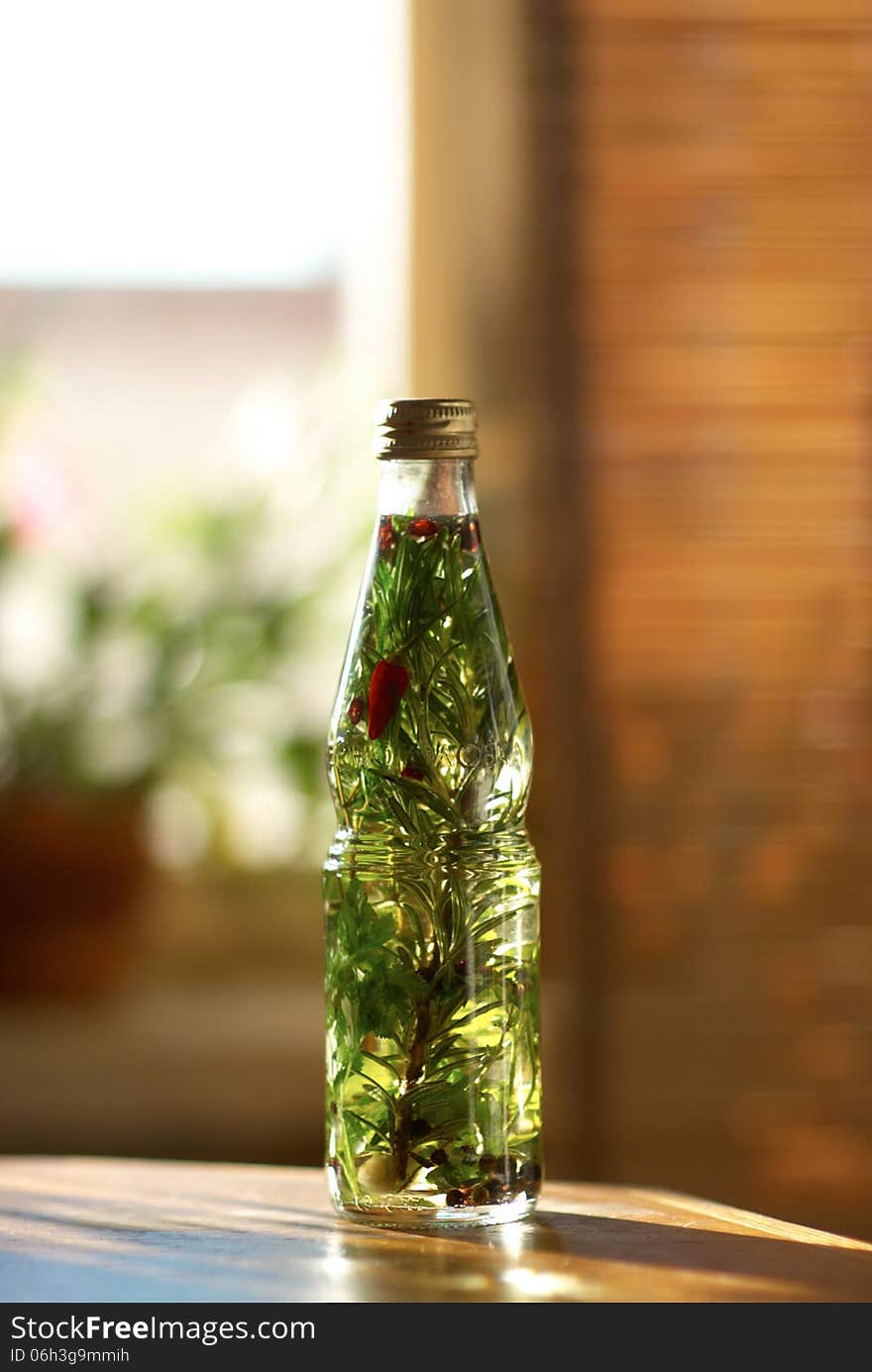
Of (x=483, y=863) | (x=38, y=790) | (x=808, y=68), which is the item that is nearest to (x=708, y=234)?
(x=808, y=68)

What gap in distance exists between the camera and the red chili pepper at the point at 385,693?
0.70 m

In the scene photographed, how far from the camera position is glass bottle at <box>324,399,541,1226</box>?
27.2 inches

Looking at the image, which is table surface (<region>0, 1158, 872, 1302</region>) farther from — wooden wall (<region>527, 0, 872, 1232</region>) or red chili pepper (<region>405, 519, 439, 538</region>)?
wooden wall (<region>527, 0, 872, 1232</region>)

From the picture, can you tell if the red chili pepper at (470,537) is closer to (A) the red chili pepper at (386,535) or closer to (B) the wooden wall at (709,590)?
(A) the red chili pepper at (386,535)

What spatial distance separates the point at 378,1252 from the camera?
0.67 metres

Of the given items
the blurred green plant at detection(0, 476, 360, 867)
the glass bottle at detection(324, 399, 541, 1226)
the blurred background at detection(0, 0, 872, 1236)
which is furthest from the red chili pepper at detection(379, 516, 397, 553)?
the blurred green plant at detection(0, 476, 360, 867)

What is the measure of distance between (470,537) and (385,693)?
0.08m

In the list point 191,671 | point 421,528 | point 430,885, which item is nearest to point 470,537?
point 421,528

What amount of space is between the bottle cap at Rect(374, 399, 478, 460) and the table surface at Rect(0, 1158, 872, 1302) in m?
0.35

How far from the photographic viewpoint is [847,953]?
1.55 meters

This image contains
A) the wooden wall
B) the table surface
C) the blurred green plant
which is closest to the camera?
the table surface

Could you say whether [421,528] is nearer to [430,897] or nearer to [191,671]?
[430,897]

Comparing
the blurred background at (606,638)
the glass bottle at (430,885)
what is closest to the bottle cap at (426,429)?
the glass bottle at (430,885)

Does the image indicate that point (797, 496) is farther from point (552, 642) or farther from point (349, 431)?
point (349, 431)
